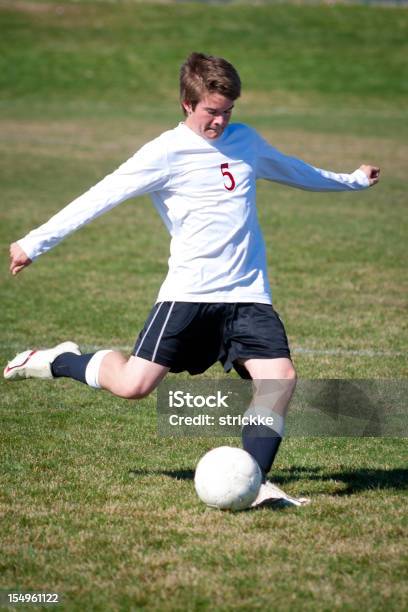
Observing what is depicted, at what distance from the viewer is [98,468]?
5598 mm

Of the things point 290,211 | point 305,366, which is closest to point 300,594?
point 305,366

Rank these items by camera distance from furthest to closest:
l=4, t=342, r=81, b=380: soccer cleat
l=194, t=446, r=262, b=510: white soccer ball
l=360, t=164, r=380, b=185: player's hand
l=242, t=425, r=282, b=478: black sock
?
l=360, t=164, r=380, b=185: player's hand → l=4, t=342, r=81, b=380: soccer cleat → l=242, t=425, r=282, b=478: black sock → l=194, t=446, r=262, b=510: white soccer ball

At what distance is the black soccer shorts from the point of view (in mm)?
5082

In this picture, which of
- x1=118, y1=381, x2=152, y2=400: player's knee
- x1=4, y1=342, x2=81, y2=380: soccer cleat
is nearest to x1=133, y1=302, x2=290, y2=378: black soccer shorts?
x1=118, y1=381, x2=152, y2=400: player's knee

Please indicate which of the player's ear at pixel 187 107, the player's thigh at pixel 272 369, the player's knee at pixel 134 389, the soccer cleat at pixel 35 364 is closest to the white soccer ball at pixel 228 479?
the player's thigh at pixel 272 369

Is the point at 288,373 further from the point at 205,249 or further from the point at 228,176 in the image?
the point at 228,176

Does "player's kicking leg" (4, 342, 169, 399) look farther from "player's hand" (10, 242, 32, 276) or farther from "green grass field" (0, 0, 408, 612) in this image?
"player's hand" (10, 242, 32, 276)

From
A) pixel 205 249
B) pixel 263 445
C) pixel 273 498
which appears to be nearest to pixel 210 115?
pixel 205 249

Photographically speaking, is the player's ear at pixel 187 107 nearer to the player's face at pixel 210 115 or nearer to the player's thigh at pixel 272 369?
the player's face at pixel 210 115

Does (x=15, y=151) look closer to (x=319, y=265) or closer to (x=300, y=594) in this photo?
(x=319, y=265)

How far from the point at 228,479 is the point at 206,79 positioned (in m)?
Answer: 1.87

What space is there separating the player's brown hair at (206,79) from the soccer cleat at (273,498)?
185cm

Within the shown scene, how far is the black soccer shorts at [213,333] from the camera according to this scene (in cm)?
508

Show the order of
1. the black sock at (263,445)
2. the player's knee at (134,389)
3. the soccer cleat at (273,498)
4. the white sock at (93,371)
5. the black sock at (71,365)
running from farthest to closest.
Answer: the black sock at (71,365)
the white sock at (93,371)
the player's knee at (134,389)
the black sock at (263,445)
the soccer cleat at (273,498)
